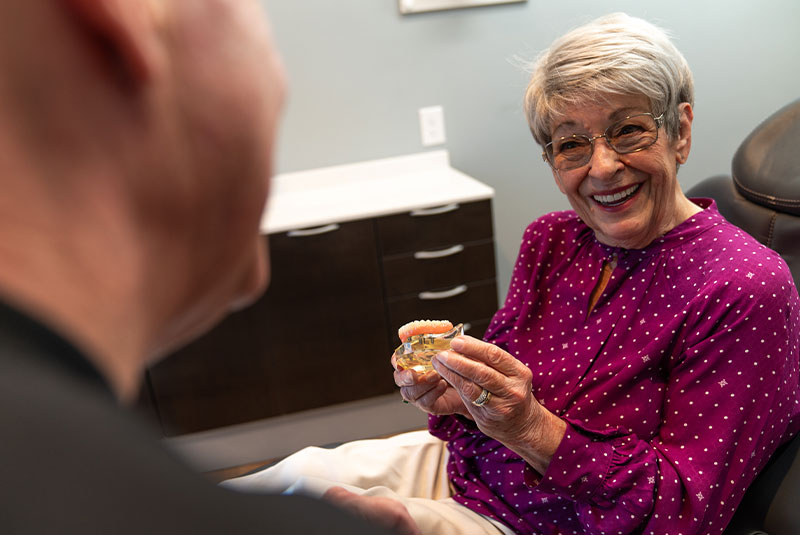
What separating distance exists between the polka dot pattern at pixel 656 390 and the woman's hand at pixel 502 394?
37 mm

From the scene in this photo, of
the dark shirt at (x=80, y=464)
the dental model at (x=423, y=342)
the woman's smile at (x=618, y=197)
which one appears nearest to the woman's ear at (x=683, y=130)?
the woman's smile at (x=618, y=197)

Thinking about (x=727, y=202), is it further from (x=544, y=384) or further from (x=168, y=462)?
(x=168, y=462)

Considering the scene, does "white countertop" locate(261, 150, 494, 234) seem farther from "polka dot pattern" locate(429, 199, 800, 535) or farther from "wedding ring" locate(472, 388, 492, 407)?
"wedding ring" locate(472, 388, 492, 407)

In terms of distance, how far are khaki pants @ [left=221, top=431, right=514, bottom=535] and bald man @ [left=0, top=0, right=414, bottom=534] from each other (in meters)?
1.10

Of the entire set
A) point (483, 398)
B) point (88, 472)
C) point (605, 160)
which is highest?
point (88, 472)

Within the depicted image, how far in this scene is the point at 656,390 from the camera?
1.23 metres

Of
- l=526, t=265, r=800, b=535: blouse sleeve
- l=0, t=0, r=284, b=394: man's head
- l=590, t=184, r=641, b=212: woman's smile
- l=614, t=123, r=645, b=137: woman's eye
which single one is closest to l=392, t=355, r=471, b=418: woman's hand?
l=526, t=265, r=800, b=535: blouse sleeve

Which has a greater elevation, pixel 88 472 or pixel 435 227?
pixel 88 472

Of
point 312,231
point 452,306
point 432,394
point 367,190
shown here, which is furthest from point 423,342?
point 367,190

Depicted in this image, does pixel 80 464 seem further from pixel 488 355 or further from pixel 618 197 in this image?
pixel 618 197

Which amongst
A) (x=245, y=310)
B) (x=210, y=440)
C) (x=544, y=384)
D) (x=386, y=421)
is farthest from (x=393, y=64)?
(x=544, y=384)

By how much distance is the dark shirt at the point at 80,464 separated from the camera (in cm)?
20

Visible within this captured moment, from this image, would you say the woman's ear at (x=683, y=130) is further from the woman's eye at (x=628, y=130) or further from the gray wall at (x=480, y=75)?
the gray wall at (x=480, y=75)

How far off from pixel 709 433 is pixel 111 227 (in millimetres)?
1069
